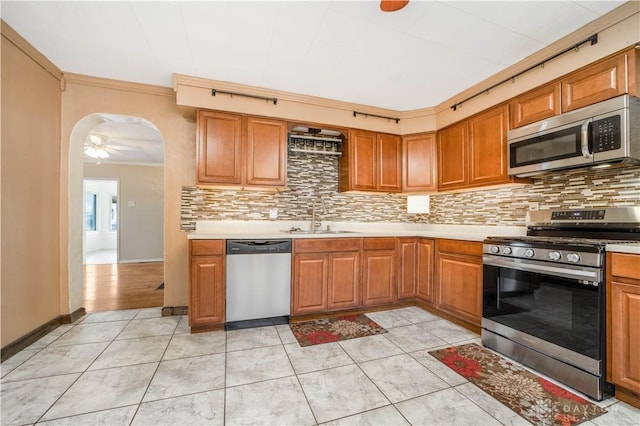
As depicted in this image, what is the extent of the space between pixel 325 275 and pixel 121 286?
11.2 feet

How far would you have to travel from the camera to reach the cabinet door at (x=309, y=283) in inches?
113

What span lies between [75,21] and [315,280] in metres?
→ 2.90

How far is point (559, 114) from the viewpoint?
225 cm

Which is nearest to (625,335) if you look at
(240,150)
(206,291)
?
(206,291)

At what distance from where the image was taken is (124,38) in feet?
7.27

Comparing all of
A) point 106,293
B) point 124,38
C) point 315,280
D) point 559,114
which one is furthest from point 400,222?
point 106,293

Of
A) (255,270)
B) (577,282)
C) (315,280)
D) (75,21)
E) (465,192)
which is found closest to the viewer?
(577,282)

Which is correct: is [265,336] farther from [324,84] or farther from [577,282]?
[324,84]

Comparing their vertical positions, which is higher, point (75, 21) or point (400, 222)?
point (75, 21)

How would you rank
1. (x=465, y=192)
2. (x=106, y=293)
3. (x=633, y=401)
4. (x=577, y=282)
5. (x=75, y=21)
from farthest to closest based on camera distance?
(x=106, y=293), (x=465, y=192), (x=75, y=21), (x=577, y=282), (x=633, y=401)

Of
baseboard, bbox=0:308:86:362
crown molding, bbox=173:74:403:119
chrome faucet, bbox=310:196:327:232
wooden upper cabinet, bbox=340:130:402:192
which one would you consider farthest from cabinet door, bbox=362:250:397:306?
baseboard, bbox=0:308:86:362

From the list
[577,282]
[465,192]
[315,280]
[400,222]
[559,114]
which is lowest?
[315,280]

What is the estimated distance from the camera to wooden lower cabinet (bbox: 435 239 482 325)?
2596 millimetres

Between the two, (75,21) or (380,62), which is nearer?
(75,21)
